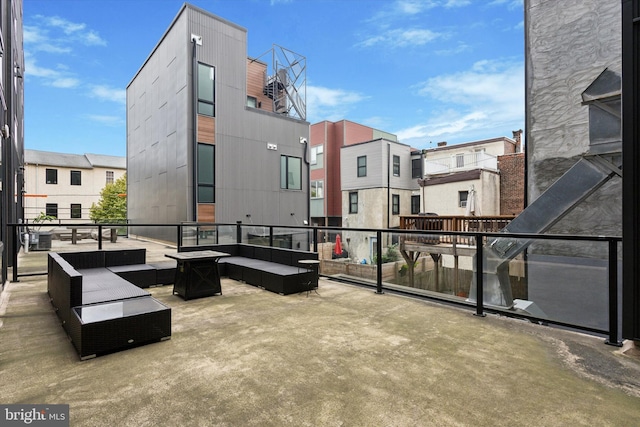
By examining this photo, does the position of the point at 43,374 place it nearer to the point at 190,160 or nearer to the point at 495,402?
the point at 495,402

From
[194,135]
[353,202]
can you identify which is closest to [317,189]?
[353,202]

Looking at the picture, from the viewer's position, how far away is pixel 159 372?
256 cm

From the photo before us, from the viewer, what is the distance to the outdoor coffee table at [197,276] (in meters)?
4.93

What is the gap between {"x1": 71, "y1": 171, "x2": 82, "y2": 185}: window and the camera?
2995cm

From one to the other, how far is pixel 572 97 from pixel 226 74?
466 inches

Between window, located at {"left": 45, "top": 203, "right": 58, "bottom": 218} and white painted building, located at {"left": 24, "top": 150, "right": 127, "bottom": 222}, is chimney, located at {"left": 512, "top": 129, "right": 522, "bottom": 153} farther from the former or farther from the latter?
window, located at {"left": 45, "top": 203, "right": 58, "bottom": 218}

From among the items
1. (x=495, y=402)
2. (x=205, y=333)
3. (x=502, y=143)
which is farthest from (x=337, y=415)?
(x=502, y=143)

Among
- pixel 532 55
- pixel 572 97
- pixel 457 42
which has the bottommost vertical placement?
pixel 572 97

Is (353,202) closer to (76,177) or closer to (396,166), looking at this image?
(396,166)

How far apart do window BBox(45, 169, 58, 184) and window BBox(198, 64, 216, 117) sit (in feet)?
82.8

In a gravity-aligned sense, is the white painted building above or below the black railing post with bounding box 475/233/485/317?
above

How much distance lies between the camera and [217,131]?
515 inches

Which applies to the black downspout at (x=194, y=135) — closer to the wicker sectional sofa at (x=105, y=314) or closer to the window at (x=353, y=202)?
the wicker sectional sofa at (x=105, y=314)

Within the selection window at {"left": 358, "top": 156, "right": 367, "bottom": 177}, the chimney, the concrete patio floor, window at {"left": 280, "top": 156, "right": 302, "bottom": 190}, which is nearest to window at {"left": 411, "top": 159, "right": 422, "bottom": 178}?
window at {"left": 358, "top": 156, "right": 367, "bottom": 177}
